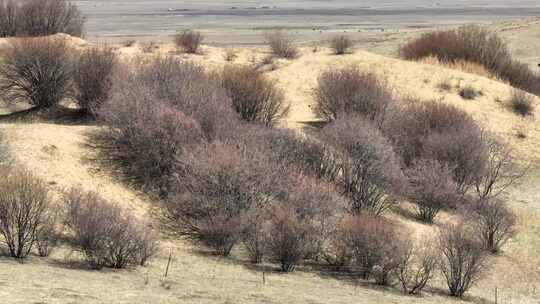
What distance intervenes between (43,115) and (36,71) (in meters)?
1.62

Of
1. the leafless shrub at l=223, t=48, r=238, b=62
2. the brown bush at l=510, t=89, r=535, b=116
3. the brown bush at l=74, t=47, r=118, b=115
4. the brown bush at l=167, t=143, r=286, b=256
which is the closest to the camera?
the brown bush at l=167, t=143, r=286, b=256

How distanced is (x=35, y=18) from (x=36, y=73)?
1520 cm

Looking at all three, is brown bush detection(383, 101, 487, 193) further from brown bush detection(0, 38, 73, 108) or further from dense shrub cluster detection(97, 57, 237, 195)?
brown bush detection(0, 38, 73, 108)

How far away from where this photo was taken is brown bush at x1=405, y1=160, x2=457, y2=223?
73.7 feet

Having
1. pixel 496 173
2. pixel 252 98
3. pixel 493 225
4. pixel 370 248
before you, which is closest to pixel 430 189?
pixel 493 225

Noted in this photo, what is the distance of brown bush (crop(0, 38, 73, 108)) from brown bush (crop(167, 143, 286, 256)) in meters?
10.6

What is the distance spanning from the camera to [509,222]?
2062 cm

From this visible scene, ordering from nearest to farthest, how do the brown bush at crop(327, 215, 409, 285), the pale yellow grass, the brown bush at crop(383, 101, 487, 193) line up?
the pale yellow grass < the brown bush at crop(327, 215, 409, 285) < the brown bush at crop(383, 101, 487, 193)

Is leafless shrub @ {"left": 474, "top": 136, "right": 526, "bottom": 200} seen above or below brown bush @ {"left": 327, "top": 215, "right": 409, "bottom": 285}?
below

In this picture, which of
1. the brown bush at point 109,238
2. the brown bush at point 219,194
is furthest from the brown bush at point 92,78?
the brown bush at point 109,238

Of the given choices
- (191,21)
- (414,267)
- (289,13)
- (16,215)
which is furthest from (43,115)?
(289,13)

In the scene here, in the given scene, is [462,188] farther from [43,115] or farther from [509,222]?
[43,115]

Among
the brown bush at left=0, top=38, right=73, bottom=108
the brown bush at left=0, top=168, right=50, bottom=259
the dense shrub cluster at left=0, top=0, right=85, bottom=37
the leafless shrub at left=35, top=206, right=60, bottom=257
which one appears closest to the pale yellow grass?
the leafless shrub at left=35, top=206, right=60, bottom=257

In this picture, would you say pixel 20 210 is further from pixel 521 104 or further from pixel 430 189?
pixel 521 104
